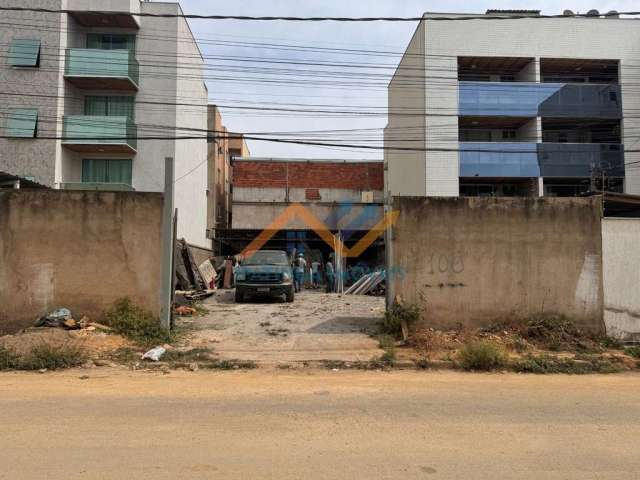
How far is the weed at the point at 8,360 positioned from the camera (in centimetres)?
793

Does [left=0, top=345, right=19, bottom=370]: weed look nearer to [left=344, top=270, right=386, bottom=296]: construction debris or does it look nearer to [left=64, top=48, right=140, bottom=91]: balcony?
[left=344, top=270, right=386, bottom=296]: construction debris

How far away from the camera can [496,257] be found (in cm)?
1048

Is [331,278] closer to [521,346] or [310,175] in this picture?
[310,175]

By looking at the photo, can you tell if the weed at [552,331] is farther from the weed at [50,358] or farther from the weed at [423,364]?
the weed at [50,358]

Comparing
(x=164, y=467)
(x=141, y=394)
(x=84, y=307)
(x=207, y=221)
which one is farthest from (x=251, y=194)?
(x=164, y=467)

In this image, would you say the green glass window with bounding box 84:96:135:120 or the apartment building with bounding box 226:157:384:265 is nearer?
the green glass window with bounding box 84:96:135:120

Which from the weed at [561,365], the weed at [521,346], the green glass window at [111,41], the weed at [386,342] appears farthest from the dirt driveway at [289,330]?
the green glass window at [111,41]

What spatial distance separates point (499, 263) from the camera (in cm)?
1047

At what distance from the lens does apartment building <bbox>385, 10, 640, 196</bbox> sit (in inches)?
1195

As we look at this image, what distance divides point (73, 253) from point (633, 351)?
36.6 feet

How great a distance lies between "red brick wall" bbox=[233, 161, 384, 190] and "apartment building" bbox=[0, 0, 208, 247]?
4654 millimetres

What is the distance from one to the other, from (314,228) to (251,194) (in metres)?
4.46

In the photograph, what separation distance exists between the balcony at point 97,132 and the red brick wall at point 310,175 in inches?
316

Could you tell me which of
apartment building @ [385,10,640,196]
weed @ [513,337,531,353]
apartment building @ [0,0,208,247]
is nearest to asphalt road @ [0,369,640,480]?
weed @ [513,337,531,353]
